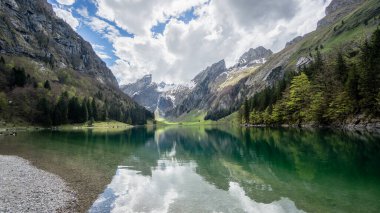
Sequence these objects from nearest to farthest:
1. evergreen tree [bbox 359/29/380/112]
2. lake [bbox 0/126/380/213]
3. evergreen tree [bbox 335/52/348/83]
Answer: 1. lake [bbox 0/126/380/213]
2. evergreen tree [bbox 359/29/380/112]
3. evergreen tree [bbox 335/52/348/83]

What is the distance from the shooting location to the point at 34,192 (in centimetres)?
2348

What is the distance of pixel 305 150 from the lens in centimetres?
4947

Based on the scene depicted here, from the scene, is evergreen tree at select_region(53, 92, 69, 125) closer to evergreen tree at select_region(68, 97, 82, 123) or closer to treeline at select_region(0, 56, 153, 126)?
treeline at select_region(0, 56, 153, 126)

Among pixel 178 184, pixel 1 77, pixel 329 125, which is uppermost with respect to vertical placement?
pixel 1 77

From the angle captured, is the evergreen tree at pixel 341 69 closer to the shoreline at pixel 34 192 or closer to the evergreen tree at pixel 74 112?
the shoreline at pixel 34 192

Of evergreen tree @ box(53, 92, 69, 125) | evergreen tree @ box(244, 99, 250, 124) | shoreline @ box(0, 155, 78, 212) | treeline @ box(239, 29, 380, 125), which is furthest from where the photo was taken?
evergreen tree @ box(244, 99, 250, 124)

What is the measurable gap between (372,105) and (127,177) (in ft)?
245

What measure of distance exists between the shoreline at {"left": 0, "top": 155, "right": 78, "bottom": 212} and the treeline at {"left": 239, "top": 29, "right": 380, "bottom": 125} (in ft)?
250

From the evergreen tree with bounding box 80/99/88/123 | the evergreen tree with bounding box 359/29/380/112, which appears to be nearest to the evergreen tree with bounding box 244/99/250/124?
the evergreen tree with bounding box 359/29/380/112

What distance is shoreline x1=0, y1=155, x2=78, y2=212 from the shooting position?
64.1 feet

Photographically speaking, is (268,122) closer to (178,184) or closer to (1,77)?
(178,184)

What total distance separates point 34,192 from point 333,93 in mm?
95207

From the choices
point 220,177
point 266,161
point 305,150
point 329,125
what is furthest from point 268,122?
point 220,177

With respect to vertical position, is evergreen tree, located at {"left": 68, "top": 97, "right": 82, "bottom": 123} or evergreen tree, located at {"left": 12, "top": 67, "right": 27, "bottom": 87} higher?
evergreen tree, located at {"left": 12, "top": 67, "right": 27, "bottom": 87}
